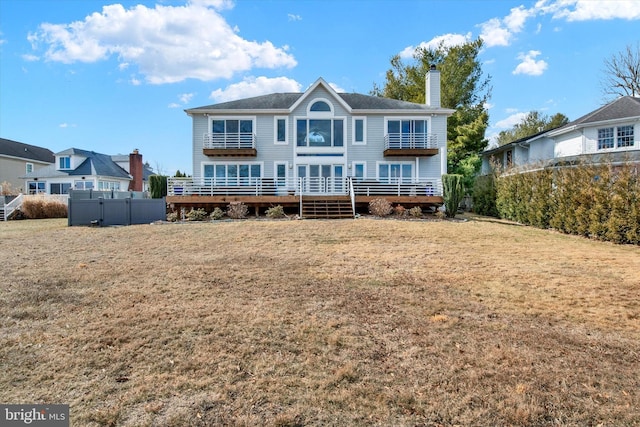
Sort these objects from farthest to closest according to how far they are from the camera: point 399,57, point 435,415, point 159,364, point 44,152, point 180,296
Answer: point 44,152, point 399,57, point 180,296, point 159,364, point 435,415

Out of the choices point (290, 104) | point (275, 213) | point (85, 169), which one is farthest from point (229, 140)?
point (85, 169)

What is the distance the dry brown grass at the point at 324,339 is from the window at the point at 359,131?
15.2m

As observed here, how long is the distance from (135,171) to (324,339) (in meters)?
44.2

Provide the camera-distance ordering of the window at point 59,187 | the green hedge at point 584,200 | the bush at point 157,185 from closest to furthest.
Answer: the green hedge at point 584,200 → the bush at point 157,185 → the window at point 59,187

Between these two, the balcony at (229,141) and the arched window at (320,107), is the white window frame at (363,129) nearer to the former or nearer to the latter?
the arched window at (320,107)

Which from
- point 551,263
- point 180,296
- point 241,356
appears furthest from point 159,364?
point 551,263

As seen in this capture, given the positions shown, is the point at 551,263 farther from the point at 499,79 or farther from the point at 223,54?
the point at 499,79

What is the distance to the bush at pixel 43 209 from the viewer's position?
22.3m

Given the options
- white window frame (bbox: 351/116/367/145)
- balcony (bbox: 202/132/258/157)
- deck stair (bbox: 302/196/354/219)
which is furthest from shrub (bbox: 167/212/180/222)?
white window frame (bbox: 351/116/367/145)

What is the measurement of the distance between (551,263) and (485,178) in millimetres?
15176

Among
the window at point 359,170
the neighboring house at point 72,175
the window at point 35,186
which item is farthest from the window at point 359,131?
the window at point 35,186

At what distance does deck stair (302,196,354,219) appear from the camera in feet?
58.0

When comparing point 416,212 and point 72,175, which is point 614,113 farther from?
point 72,175

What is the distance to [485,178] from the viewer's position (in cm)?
2256
